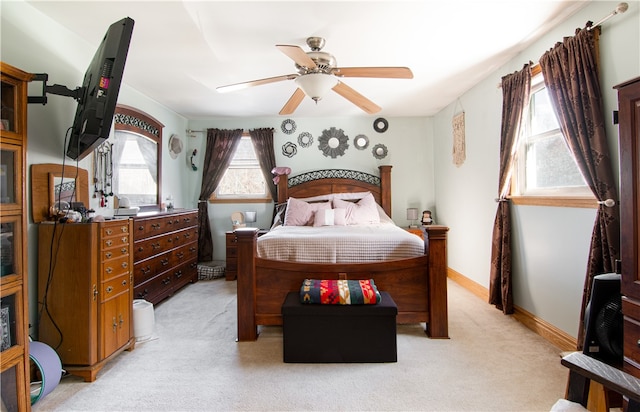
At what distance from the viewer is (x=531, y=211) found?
2938 mm

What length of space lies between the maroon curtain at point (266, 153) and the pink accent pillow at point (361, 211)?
121 centimetres

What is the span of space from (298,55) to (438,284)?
6.82 ft

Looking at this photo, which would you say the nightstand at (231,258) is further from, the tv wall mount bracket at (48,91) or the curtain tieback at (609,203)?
the curtain tieback at (609,203)

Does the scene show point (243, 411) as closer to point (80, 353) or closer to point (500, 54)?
point (80, 353)

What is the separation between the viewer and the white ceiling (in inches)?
90.9

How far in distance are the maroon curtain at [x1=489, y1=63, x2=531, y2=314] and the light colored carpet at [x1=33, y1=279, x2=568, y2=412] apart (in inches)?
14.9

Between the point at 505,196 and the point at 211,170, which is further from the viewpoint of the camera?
the point at 211,170

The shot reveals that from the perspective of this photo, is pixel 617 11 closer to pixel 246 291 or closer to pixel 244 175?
pixel 246 291

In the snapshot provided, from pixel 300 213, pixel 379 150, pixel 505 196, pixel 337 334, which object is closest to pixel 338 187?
pixel 379 150

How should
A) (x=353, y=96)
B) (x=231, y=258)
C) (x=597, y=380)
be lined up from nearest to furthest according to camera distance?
1. (x=597, y=380)
2. (x=353, y=96)
3. (x=231, y=258)

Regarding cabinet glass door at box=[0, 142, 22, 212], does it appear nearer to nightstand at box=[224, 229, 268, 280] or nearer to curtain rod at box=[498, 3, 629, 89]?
nightstand at box=[224, 229, 268, 280]

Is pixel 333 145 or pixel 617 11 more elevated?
pixel 617 11

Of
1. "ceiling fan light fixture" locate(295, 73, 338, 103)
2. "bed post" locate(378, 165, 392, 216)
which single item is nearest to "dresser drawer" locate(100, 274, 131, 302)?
"ceiling fan light fixture" locate(295, 73, 338, 103)

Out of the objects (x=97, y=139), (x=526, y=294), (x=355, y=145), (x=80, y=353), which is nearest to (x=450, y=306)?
(x=526, y=294)
